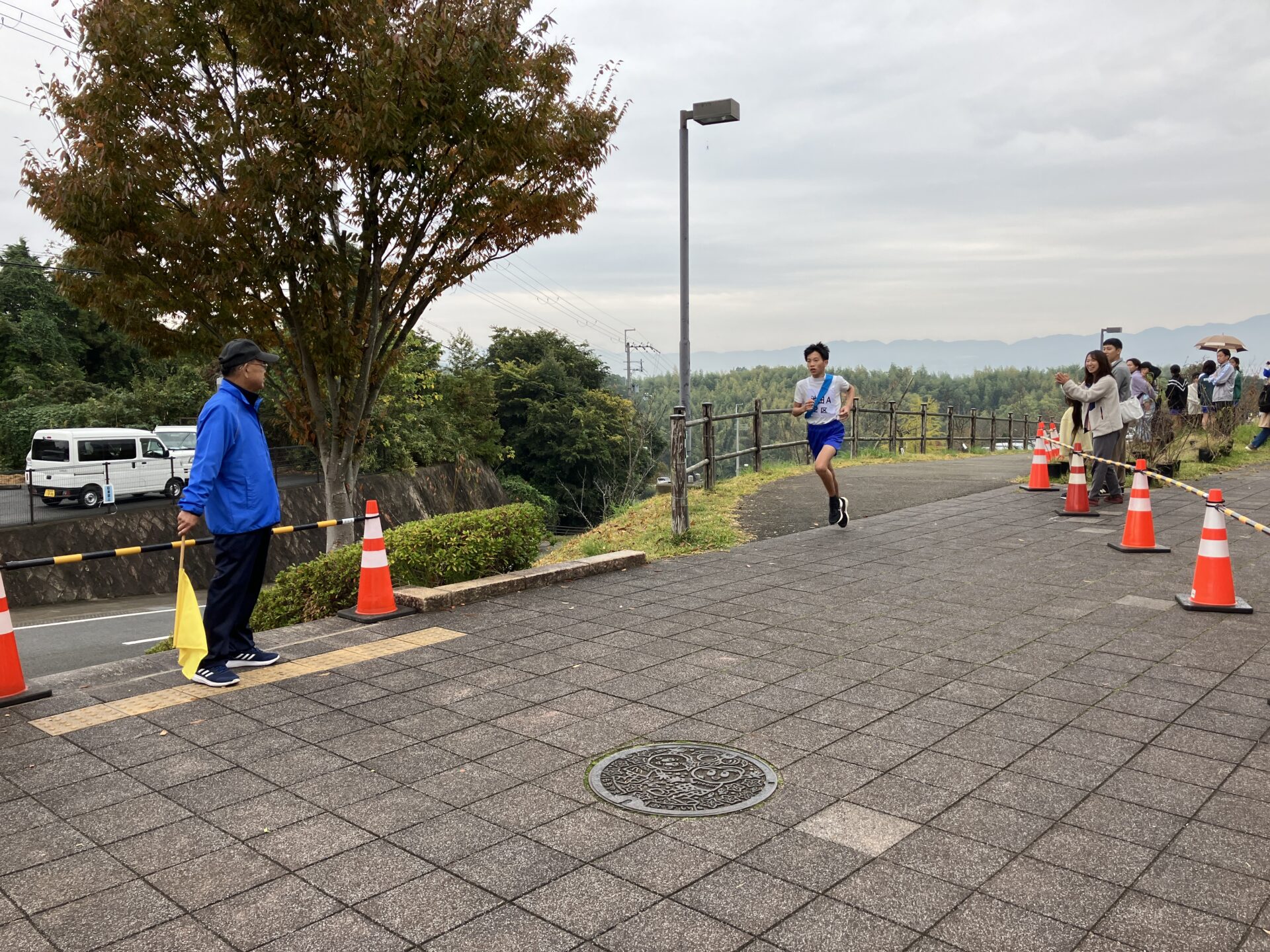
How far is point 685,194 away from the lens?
12.1m

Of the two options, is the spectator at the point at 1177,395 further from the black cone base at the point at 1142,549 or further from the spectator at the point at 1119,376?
the black cone base at the point at 1142,549

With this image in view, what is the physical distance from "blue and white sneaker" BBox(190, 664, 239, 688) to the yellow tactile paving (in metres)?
0.03

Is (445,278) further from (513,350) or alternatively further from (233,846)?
(513,350)

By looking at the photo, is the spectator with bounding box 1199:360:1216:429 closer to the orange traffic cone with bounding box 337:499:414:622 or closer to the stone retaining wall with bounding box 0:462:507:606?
the stone retaining wall with bounding box 0:462:507:606

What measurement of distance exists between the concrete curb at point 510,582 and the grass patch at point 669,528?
2.03 feet

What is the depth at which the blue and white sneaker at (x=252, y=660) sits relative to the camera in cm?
542

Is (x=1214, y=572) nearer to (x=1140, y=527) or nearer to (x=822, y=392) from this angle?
(x=1140, y=527)

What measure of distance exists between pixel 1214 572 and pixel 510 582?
16.1 ft

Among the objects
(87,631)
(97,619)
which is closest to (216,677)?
(87,631)

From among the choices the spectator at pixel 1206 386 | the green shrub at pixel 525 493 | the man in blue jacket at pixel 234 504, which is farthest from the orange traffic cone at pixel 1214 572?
the green shrub at pixel 525 493

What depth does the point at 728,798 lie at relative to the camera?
3.54 m

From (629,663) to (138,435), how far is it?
2651 centimetres

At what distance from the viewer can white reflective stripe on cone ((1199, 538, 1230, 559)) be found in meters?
6.33

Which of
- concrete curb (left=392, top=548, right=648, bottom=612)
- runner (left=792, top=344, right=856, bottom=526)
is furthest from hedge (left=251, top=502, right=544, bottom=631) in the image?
runner (left=792, top=344, right=856, bottom=526)
